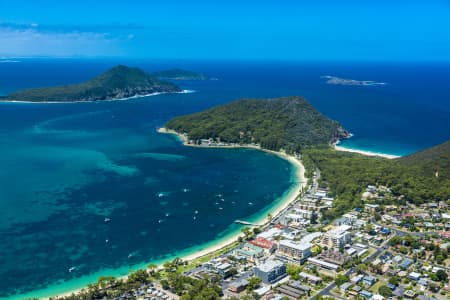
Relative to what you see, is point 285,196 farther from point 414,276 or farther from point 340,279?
point 414,276

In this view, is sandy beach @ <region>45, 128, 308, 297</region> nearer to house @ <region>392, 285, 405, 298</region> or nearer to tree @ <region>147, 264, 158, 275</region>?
tree @ <region>147, 264, 158, 275</region>

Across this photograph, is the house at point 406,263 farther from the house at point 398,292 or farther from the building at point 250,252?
the building at point 250,252

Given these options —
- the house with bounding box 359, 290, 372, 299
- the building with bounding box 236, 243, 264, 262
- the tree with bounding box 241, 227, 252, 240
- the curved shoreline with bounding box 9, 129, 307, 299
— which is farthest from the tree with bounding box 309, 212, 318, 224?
the house with bounding box 359, 290, 372, 299

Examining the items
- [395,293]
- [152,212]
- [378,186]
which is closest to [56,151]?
[152,212]

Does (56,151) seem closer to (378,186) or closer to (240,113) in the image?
(240,113)

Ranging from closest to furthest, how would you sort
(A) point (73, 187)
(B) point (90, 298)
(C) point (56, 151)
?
1. (B) point (90, 298)
2. (A) point (73, 187)
3. (C) point (56, 151)

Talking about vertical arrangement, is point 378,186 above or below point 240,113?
below
